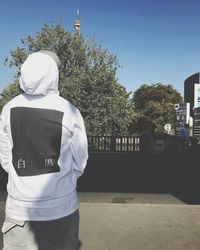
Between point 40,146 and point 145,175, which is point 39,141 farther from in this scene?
point 145,175

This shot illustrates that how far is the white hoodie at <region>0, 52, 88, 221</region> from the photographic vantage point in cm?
204

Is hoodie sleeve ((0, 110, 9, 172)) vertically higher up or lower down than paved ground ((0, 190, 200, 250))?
higher up

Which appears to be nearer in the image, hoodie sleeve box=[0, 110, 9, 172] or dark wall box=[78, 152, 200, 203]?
hoodie sleeve box=[0, 110, 9, 172]

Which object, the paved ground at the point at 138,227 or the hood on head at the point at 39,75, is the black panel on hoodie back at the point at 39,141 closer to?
the hood on head at the point at 39,75

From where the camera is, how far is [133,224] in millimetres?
4961

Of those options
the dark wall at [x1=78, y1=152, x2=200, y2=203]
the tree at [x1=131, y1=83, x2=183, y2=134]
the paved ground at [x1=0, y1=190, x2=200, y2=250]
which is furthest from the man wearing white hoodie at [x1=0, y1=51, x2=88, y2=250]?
the tree at [x1=131, y1=83, x2=183, y2=134]

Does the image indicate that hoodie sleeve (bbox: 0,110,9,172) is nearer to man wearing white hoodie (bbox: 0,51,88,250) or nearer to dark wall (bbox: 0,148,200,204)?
man wearing white hoodie (bbox: 0,51,88,250)

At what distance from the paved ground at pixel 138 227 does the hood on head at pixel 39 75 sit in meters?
2.54

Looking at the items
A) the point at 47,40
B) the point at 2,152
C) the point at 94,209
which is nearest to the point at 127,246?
the point at 94,209

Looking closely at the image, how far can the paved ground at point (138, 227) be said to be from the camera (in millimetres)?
4266

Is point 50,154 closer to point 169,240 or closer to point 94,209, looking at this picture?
point 169,240

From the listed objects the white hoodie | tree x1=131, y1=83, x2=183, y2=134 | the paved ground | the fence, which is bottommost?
the paved ground

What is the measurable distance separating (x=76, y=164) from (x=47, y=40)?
20.4 meters

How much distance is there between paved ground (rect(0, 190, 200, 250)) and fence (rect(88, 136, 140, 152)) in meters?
11.6
